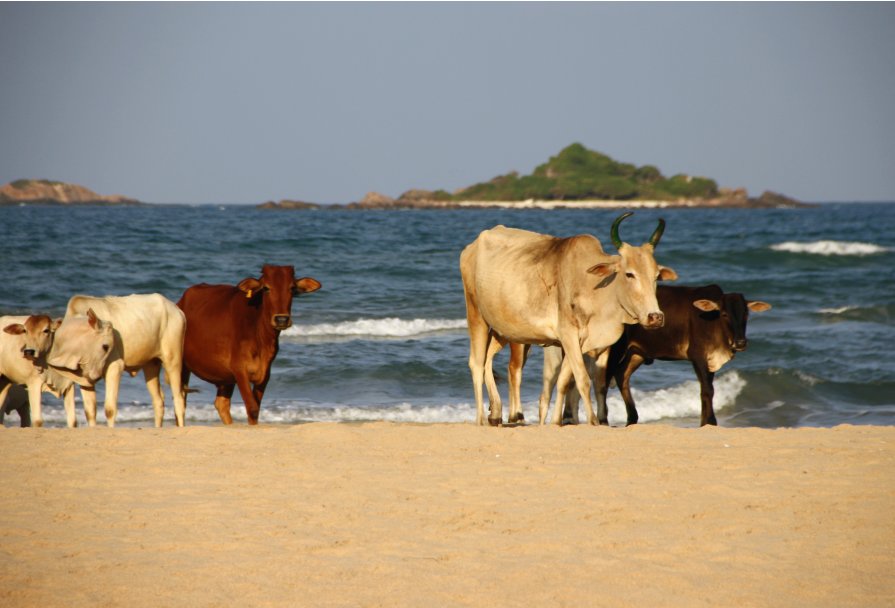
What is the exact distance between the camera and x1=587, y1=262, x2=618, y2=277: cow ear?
1037 centimetres

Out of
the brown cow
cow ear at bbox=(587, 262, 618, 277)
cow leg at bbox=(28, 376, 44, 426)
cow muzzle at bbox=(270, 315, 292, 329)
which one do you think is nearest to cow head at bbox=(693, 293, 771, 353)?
cow ear at bbox=(587, 262, 618, 277)

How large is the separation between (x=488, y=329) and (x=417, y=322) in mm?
11327

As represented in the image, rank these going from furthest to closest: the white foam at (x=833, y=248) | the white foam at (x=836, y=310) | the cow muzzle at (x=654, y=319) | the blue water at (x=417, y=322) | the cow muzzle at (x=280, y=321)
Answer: the white foam at (x=833, y=248)
the white foam at (x=836, y=310)
the blue water at (x=417, y=322)
the cow muzzle at (x=280, y=321)
the cow muzzle at (x=654, y=319)

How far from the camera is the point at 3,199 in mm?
143750

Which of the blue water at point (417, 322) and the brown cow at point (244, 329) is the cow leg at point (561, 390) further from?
the blue water at point (417, 322)

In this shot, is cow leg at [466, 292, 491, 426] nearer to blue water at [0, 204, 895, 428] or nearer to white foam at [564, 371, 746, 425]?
blue water at [0, 204, 895, 428]

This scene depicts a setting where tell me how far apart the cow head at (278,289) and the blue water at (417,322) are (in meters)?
3.25

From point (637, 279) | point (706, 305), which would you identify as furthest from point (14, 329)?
point (706, 305)

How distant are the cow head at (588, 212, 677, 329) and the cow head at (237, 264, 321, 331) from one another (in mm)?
2925

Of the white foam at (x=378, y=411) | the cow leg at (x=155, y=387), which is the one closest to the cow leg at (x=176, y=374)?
the cow leg at (x=155, y=387)

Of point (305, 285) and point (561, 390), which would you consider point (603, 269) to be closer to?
point (561, 390)

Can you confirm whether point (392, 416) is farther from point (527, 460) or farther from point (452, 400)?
point (527, 460)

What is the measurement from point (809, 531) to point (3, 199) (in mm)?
148852

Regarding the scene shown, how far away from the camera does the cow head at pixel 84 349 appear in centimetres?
1065
